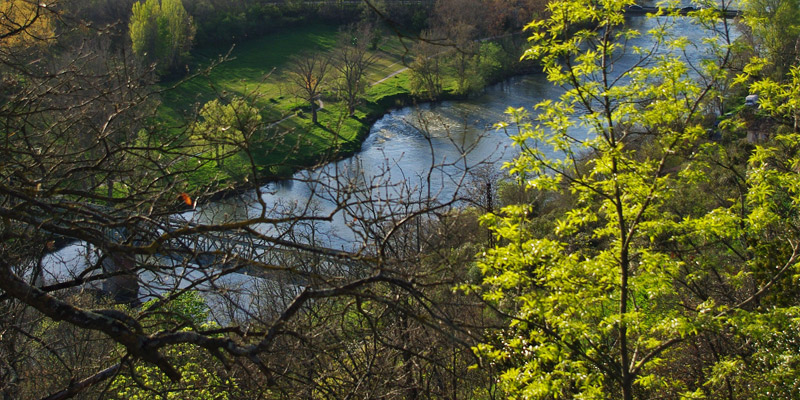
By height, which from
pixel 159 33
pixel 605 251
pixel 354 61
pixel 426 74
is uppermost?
pixel 159 33

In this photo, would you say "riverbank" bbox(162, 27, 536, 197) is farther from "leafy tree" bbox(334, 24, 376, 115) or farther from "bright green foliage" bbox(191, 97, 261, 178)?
"bright green foliage" bbox(191, 97, 261, 178)

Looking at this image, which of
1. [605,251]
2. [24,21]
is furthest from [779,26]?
[24,21]

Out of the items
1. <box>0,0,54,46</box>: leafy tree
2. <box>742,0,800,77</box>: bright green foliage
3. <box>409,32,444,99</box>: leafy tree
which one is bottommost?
<box>0,0,54,46</box>: leafy tree

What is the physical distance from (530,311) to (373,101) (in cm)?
3418

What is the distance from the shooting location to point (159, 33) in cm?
3612

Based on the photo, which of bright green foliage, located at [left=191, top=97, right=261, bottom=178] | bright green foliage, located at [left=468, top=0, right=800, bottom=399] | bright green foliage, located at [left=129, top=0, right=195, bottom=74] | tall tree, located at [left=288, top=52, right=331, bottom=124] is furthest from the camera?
tall tree, located at [left=288, top=52, right=331, bottom=124]

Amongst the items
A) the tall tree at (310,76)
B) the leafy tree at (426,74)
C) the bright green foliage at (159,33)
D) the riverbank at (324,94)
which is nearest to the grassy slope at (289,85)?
the riverbank at (324,94)

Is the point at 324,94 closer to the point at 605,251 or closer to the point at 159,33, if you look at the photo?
the point at 159,33

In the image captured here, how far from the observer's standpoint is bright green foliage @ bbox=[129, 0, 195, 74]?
3525cm

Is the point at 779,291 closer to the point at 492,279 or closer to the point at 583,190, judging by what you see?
the point at 583,190

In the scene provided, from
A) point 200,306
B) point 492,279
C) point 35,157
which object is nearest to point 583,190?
point 492,279

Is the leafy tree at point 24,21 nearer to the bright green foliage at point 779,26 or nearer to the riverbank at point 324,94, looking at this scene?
the riverbank at point 324,94

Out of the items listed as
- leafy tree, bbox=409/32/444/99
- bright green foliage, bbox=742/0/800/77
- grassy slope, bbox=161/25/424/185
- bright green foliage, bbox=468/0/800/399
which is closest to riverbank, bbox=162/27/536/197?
grassy slope, bbox=161/25/424/185

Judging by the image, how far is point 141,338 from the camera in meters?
2.98
